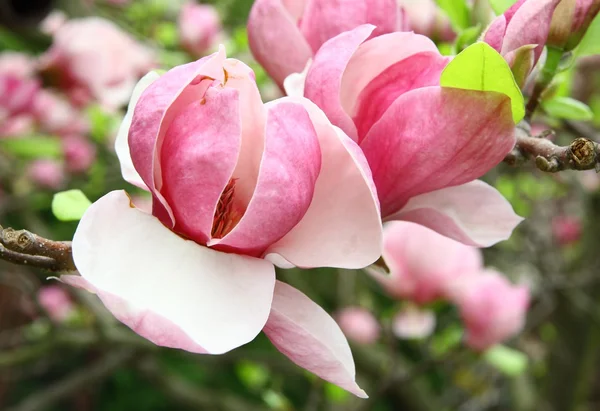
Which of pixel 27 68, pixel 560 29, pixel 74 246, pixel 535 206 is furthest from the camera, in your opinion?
pixel 535 206

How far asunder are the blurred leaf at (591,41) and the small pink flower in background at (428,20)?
36cm

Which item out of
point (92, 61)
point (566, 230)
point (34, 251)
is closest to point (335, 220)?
point (34, 251)

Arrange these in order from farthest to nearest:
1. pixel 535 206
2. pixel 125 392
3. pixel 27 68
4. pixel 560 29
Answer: pixel 125 392 < pixel 535 206 < pixel 27 68 < pixel 560 29

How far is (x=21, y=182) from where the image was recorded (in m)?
1.83

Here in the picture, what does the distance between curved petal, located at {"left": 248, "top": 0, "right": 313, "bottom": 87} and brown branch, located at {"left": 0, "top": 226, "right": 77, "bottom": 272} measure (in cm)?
18

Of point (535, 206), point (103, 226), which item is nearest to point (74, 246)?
point (103, 226)

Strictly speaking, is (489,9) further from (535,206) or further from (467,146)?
(535,206)

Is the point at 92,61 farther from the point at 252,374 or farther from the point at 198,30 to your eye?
the point at 252,374

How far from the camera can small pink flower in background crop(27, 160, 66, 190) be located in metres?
1.89

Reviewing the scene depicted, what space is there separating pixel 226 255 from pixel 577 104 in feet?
0.96

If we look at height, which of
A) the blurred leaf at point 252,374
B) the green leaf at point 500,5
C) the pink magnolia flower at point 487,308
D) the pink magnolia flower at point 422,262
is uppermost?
the green leaf at point 500,5

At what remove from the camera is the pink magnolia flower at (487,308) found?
1.01m

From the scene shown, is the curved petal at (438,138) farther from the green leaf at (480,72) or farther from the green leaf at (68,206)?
the green leaf at (68,206)

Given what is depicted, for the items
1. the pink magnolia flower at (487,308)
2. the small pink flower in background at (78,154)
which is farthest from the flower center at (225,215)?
the small pink flower in background at (78,154)
